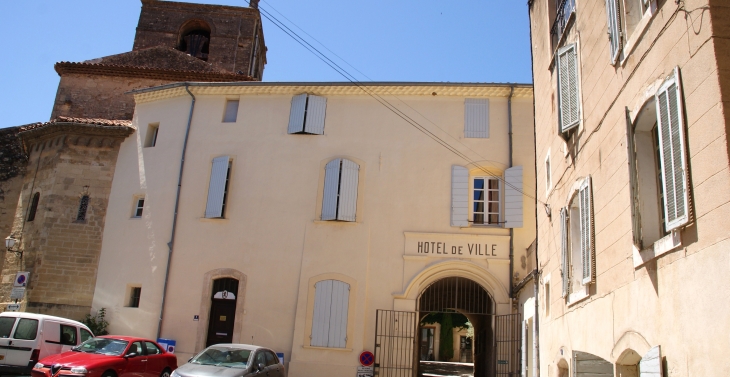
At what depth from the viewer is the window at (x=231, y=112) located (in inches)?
720

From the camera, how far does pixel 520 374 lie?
1401cm

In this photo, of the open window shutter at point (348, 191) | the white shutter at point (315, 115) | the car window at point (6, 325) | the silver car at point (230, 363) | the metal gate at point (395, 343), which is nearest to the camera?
the silver car at point (230, 363)

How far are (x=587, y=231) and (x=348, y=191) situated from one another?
9075 mm

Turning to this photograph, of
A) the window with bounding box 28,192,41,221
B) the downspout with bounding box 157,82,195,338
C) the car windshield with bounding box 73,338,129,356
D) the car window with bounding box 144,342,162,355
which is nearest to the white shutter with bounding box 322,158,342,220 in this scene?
the downspout with bounding box 157,82,195,338

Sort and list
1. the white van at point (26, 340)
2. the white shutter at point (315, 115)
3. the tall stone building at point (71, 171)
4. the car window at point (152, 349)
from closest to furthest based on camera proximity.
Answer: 1. the white van at point (26, 340)
2. the car window at point (152, 349)
3. the white shutter at point (315, 115)
4. the tall stone building at point (71, 171)

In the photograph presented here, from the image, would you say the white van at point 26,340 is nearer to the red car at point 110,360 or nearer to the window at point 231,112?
the red car at point 110,360

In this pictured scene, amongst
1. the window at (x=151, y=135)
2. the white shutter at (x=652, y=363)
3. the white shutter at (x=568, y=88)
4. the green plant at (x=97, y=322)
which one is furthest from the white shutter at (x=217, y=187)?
the white shutter at (x=652, y=363)

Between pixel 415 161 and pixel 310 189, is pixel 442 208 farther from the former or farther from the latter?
pixel 310 189

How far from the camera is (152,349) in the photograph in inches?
469

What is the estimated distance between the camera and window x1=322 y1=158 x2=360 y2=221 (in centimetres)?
1627

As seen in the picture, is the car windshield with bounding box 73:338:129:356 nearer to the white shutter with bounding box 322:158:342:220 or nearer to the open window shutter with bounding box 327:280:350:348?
the open window shutter with bounding box 327:280:350:348

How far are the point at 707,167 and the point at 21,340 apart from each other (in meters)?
11.8

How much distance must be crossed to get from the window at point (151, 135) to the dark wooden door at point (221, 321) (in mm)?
5703

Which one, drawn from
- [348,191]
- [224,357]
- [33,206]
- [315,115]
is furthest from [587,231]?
[33,206]
